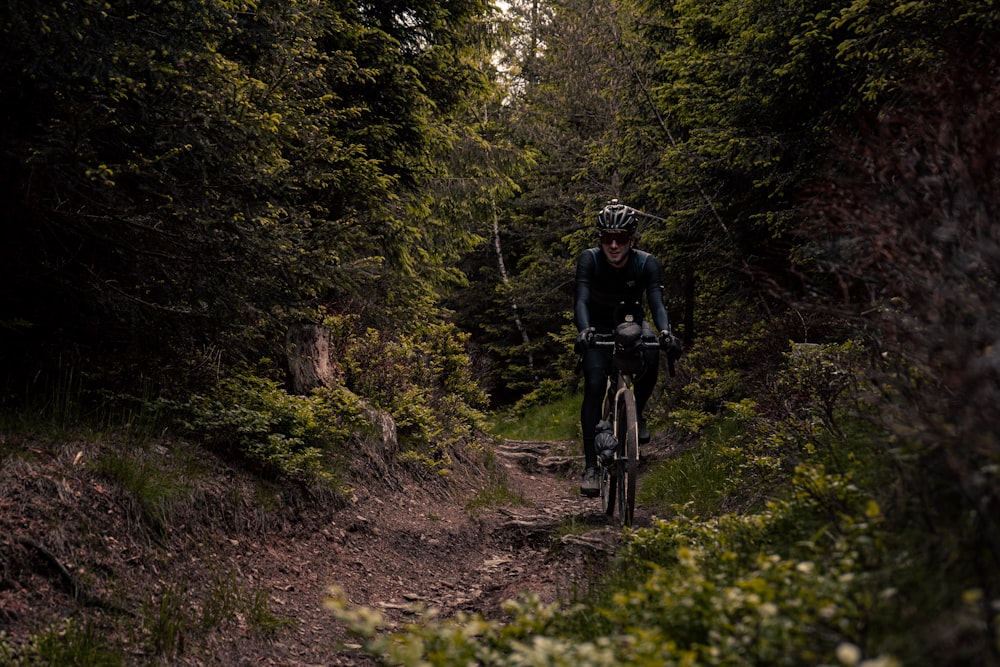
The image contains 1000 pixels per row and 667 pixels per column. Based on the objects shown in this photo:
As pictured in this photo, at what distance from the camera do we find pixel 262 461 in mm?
6516

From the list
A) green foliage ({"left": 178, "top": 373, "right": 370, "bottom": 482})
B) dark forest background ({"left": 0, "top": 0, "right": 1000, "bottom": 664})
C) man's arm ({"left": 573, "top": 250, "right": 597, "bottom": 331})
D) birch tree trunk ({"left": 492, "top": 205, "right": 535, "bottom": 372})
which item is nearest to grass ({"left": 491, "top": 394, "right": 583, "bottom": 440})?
birch tree trunk ({"left": 492, "top": 205, "right": 535, "bottom": 372})

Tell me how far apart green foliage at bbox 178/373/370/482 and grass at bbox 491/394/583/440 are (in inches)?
376

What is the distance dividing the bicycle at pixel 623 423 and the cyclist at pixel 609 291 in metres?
0.13

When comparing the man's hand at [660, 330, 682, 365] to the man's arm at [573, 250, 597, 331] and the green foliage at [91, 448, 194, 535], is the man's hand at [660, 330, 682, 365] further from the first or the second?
the green foliage at [91, 448, 194, 535]

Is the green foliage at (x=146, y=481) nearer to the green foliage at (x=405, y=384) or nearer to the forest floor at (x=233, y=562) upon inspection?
the forest floor at (x=233, y=562)

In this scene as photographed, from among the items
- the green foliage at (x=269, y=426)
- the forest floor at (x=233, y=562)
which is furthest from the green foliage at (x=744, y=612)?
the green foliage at (x=269, y=426)

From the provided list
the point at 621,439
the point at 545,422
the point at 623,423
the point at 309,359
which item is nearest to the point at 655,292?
the point at 623,423

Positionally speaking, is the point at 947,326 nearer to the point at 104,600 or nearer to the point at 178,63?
→ the point at 104,600

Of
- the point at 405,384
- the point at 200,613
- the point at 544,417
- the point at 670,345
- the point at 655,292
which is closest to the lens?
the point at 200,613

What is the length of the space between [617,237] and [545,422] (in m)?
13.7

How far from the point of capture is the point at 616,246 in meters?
6.38

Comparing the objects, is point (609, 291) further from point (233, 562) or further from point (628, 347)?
point (233, 562)

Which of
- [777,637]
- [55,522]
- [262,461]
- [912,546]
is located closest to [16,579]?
[55,522]

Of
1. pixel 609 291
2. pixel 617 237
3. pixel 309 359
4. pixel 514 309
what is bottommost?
pixel 309 359
